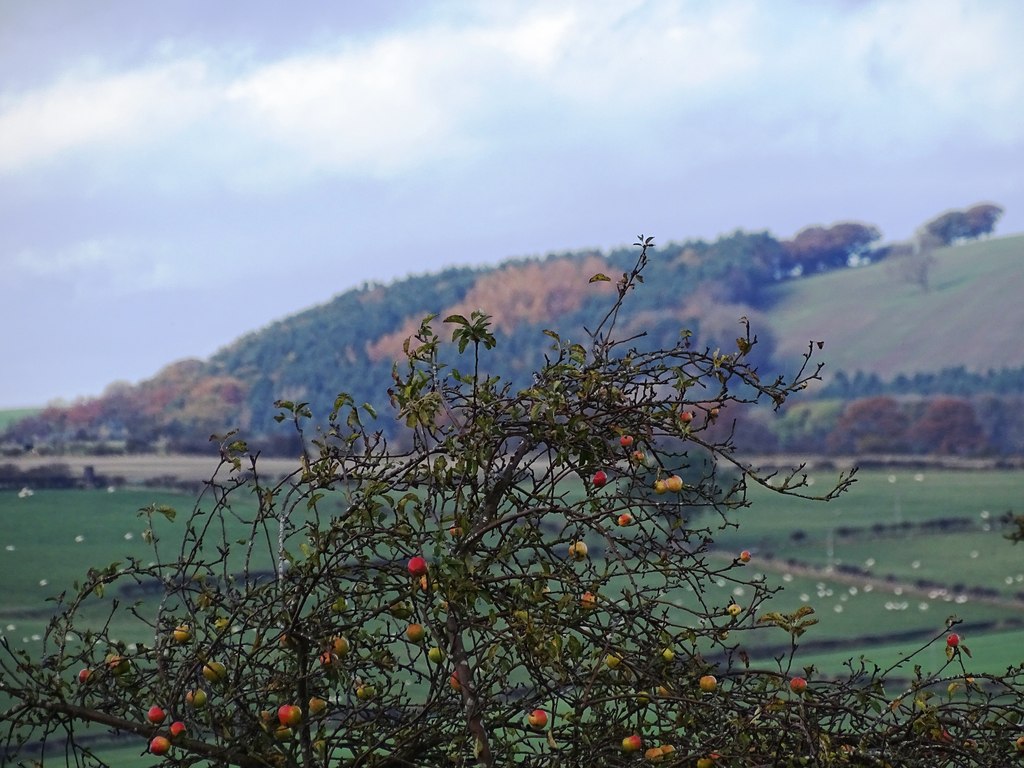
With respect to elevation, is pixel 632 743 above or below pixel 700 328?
below

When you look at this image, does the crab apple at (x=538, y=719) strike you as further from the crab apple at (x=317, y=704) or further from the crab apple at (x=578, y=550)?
the crab apple at (x=317, y=704)

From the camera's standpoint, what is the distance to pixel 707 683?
180 centimetres

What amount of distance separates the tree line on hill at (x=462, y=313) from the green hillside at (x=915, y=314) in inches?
12.9

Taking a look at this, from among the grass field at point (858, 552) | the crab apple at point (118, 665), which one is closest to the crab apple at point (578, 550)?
the crab apple at point (118, 665)

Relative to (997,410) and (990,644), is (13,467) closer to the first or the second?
(990,644)

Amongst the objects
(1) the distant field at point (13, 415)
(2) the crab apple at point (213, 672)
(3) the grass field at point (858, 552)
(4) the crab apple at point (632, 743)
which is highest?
(1) the distant field at point (13, 415)

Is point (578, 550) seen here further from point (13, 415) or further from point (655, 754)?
point (13, 415)

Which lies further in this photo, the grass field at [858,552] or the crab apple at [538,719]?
the grass field at [858,552]

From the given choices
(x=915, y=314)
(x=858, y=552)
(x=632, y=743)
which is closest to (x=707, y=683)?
(x=632, y=743)

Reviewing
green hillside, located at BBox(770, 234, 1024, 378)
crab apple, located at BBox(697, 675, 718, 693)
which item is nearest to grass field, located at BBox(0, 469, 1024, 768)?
green hillside, located at BBox(770, 234, 1024, 378)

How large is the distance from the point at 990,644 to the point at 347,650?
1274 centimetres

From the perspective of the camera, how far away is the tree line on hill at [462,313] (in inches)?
544

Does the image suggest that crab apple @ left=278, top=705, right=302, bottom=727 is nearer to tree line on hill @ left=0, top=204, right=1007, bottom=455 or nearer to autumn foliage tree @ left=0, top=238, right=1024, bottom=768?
→ autumn foliage tree @ left=0, top=238, right=1024, bottom=768

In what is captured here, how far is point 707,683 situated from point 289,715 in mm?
550
